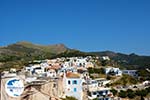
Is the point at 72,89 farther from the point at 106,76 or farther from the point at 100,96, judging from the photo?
the point at 106,76

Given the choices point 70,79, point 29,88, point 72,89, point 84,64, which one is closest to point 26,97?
point 29,88

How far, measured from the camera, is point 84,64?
89000 mm

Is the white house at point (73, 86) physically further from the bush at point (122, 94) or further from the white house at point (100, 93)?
the bush at point (122, 94)

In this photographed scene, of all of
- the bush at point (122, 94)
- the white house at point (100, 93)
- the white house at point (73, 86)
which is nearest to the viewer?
the white house at point (73, 86)

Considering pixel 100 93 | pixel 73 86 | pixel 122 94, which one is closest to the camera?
pixel 73 86

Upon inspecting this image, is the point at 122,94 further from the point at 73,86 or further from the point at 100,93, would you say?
the point at 73,86

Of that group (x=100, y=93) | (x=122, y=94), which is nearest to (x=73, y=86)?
(x=100, y=93)

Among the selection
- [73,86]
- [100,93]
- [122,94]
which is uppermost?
[73,86]

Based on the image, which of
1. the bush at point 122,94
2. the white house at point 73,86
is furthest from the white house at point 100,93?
the white house at point 73,86

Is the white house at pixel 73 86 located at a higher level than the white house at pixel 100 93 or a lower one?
higher

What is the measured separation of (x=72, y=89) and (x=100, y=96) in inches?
706

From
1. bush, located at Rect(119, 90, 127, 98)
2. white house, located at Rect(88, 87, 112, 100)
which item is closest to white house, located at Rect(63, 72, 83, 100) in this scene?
white house, located at Rect(88, 87, 112, 100)

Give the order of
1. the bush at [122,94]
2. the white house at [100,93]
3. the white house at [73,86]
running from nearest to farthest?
the white house at [73,86] → the white house at [100,93] → the bush at [122,94]

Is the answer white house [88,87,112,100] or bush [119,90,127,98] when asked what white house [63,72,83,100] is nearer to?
white house [88,87,112,100]
